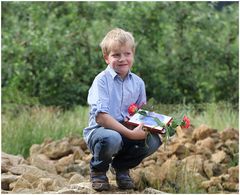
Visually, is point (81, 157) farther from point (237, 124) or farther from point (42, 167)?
point (237, 124)

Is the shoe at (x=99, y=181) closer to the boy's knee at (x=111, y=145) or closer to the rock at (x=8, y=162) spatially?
the boy's knee at (x=111, y=145)

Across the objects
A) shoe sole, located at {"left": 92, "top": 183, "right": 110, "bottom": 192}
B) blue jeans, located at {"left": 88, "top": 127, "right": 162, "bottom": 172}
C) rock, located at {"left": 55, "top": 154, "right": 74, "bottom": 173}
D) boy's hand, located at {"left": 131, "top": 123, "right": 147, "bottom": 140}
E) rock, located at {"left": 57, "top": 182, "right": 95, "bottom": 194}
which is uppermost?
boy's hand, located at {"left": 131, "top": 123, "right": 147, "bottom": 140}

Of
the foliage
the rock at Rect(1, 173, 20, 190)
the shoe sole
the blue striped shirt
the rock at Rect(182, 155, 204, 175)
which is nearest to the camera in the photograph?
the blue striped shirt

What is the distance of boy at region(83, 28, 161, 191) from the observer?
15.3 ft

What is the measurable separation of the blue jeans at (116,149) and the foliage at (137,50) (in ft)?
20.5

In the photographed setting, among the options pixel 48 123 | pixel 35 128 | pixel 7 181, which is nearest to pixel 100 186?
pixel 7 181

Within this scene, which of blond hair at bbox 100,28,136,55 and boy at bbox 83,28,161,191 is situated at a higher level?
blond hair at bbox 100,28,136,55

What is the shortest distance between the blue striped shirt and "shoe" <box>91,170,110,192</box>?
278mm

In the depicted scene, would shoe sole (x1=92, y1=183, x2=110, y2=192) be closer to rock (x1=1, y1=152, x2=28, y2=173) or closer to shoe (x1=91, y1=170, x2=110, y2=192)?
shoe (x1=91, y1=170, x2=110, y2=192)

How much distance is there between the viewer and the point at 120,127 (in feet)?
15.3

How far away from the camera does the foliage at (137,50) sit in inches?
446

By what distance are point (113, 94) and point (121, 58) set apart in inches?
10.0

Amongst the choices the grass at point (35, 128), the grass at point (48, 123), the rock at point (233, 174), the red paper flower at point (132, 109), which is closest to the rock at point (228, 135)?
the grass at point (48, 123)

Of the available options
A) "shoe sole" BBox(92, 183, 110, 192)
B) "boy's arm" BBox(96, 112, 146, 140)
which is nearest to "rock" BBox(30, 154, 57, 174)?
"shoe sole" BBox(92, 183, 110, 192)
